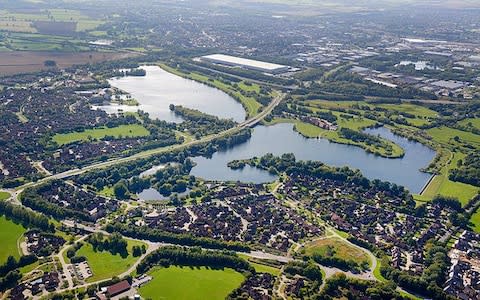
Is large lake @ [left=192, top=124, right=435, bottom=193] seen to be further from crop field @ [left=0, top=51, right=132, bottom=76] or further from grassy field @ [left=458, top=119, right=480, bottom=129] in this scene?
crop field @ [left=0, top=51, right=132, bottom=76]

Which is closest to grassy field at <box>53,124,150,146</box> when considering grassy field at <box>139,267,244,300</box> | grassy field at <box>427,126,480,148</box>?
grassy field at <box>139,267,244,300</box>

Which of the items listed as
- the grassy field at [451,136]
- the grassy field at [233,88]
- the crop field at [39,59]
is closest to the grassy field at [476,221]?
the grassy field at [451,136]

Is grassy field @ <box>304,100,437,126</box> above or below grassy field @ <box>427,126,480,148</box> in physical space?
above

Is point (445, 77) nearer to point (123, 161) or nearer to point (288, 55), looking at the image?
point (288, 55)

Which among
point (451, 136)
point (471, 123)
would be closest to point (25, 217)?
point (451, 136)

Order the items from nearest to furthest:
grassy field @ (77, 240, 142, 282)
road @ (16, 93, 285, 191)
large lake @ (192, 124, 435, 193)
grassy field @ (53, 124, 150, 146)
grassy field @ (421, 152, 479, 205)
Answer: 1. grassy field @ (77, 240, 142, 282)
2. grassy field @ (421, 152, 479, 205)
3. road @ (16, 93, 285, 191)
4. large lake @ (192, 124, 435, 193)
5. grassy field @ (53, 124, 150, 146)

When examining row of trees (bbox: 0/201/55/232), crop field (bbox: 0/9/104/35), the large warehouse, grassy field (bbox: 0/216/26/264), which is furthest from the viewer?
crop field (bbox: 0/9/104/35)
